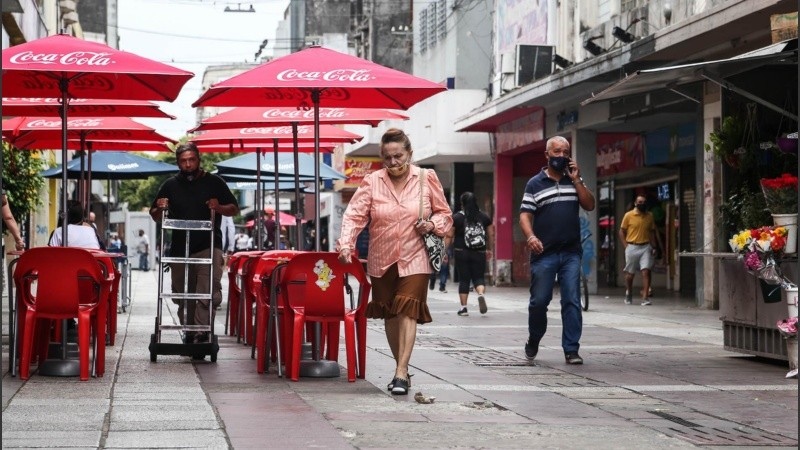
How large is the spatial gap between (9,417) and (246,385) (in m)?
2.36

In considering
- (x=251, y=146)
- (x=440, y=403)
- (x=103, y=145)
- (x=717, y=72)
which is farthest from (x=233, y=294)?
(x=440, y=403)

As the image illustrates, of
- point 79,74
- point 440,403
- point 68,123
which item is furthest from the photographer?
point 68,123

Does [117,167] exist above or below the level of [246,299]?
above

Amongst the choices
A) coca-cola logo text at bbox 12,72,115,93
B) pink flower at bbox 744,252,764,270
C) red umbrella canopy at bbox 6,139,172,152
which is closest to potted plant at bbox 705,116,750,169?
pink flower at bbox 744,252,764,270

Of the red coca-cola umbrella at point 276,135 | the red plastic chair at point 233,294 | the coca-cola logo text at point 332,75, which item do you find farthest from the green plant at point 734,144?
the red plastic chair at point 233,294

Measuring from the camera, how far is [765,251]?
10.7 meters

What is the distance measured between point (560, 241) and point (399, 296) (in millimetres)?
2481

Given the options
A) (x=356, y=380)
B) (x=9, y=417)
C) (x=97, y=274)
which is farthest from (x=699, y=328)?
(x=9, y=417)

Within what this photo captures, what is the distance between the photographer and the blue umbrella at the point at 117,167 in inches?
821

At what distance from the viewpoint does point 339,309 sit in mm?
10156

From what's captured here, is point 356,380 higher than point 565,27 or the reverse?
the reverse

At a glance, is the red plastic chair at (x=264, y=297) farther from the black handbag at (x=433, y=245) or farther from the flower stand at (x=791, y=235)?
the flower stand at (x=791, y=235)

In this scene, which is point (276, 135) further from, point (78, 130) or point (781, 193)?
point (781, 193)

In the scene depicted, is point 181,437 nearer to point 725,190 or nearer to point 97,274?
point 97,274
